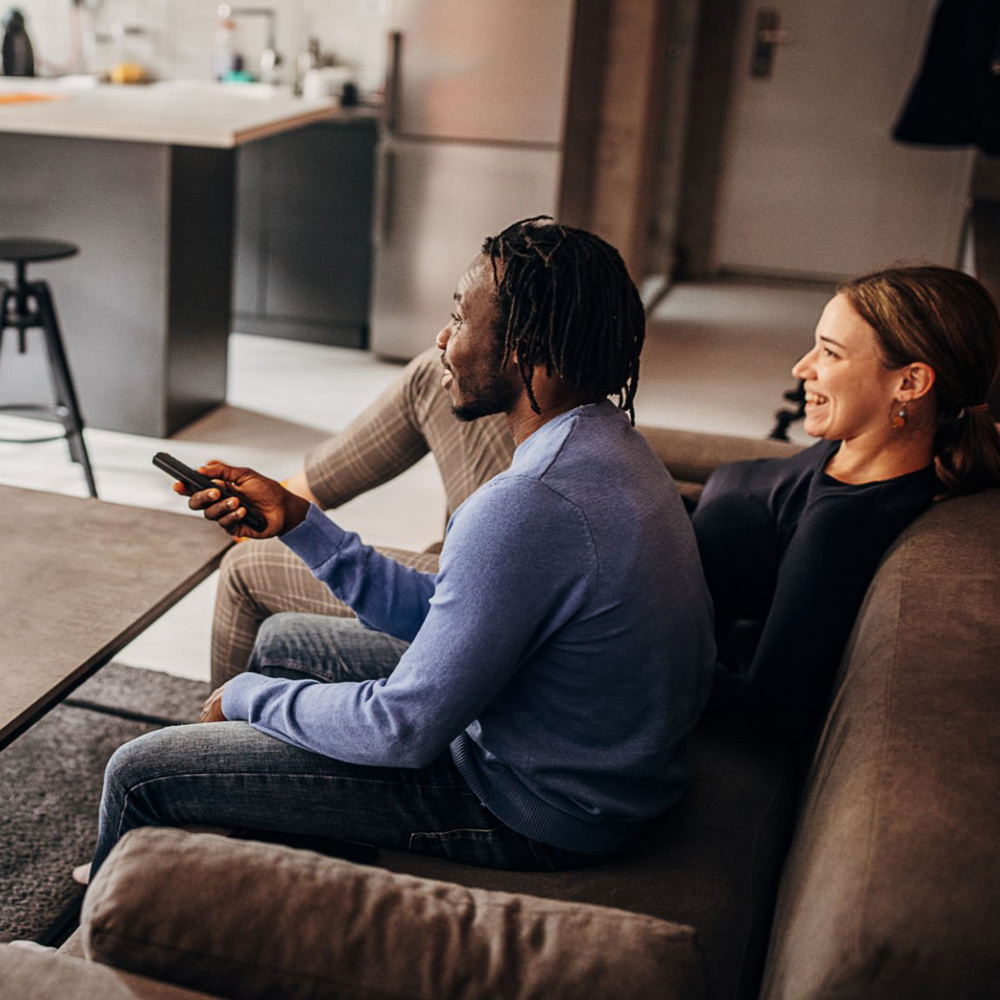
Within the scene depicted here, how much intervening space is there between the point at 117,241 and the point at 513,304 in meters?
2.73

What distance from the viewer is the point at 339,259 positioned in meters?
5.00

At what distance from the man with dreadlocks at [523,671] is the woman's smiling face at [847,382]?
393 millimetres

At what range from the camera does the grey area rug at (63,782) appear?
1.80 m

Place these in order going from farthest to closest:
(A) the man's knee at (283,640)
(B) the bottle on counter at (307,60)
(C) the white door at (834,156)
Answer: (C) the white door at (834,156) < (B) the bottle on counter at (307,60) < (A) the man's knee at (283,640)

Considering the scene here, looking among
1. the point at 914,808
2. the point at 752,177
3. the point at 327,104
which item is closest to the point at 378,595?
the point at 914,808

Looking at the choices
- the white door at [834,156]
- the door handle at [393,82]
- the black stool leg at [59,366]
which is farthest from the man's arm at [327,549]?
the white door at [834,156]

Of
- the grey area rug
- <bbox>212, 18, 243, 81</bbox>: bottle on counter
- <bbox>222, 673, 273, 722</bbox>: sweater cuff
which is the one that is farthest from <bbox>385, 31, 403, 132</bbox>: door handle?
<bbox>222, 673, 273, 722</bbox>: sweater cuff

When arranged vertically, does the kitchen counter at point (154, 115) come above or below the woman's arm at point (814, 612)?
above

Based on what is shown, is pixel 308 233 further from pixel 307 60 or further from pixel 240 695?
pixel 240 695

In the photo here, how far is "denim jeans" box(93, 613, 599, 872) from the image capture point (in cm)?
130

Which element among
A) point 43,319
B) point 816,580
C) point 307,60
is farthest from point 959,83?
point 816,580

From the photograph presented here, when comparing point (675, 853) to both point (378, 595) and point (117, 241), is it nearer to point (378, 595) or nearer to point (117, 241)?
point (378, 595)

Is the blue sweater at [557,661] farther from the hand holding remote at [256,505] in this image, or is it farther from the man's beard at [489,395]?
the hand holding remote at [256,505]

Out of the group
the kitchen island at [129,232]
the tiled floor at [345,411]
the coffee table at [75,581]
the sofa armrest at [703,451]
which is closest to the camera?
the coffee table at [75,581]
